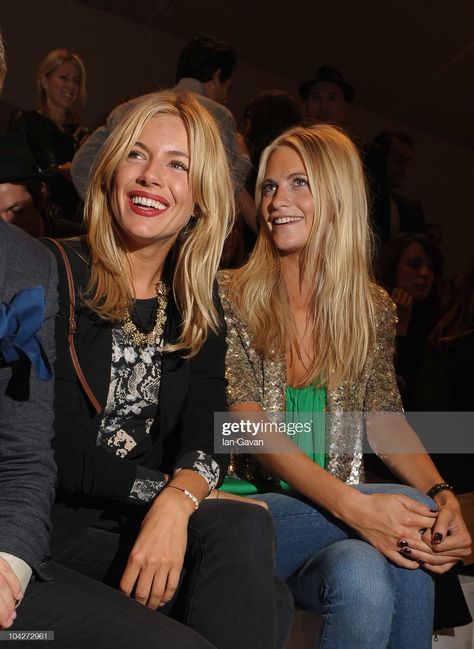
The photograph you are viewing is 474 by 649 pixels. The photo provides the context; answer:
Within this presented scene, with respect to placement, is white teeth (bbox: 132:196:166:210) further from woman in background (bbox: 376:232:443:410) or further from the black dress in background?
woman in background (bbox: 376:232:443:410)

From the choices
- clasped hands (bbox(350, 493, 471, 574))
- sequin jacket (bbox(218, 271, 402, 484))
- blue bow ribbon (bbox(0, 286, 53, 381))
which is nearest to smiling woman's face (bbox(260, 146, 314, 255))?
sequin jacket (bbox(218, 271, 402, 484))

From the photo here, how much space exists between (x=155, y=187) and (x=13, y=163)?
0.61 meters

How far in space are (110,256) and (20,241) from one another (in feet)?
1.43

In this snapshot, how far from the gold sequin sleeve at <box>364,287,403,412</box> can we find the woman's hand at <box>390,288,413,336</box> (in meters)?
1.37

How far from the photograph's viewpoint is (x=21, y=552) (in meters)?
1.32

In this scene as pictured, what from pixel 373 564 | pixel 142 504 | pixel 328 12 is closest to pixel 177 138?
pixel 142 504

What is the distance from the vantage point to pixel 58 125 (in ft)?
12.2

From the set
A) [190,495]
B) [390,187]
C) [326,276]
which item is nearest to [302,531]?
[190,495]

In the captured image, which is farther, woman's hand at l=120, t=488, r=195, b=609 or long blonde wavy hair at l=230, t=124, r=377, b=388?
long blonde wavy hair at l=230, t=124, r=377, b=388

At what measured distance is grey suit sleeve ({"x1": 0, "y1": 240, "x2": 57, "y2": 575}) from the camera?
1.35 metres

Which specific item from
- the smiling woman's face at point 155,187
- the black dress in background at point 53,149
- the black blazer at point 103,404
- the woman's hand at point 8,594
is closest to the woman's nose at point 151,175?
the smiling woman's face at point 155,187

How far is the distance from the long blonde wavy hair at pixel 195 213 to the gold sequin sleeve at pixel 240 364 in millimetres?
187

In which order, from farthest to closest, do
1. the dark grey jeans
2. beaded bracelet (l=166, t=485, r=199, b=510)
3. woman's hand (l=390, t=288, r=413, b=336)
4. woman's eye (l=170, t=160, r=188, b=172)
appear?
woman's hand (l=390, t=288, r=413, b=336) < woman's eye (l=170, t=160, r=188, b=172) < beaded bracelet (l=166, t=485, r=199, b=510) < the dark grey jeans

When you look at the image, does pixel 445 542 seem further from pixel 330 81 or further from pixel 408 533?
pixel 330 81
